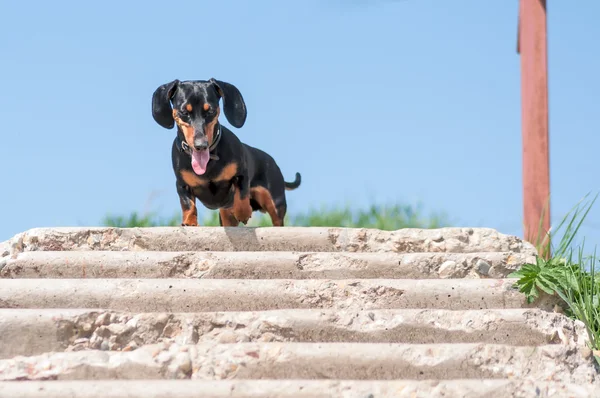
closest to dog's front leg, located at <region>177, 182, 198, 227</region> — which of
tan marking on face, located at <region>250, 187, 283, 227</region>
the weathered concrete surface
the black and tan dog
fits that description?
the black and tan dog

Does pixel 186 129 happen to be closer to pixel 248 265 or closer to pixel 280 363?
pixel 248 265

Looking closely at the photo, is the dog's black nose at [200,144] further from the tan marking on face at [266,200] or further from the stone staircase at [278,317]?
the tan marking on face at [266,200]

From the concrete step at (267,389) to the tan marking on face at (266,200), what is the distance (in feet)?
8.48

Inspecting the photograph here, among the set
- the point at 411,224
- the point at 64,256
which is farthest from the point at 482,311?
the point at 411,224

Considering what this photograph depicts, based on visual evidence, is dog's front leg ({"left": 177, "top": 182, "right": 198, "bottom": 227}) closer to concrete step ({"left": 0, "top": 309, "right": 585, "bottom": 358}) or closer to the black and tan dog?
the black and tan dog

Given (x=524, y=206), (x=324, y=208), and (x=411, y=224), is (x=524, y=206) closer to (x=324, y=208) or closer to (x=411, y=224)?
(x=411, y=224)

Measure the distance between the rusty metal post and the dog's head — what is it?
2.24 metres

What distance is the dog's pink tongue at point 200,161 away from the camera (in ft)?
14.5

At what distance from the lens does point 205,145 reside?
4.20 metres

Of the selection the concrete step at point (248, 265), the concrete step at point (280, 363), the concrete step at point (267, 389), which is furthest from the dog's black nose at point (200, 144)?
the concrete step at point (267, 389)

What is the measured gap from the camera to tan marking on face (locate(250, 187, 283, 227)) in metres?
5.56

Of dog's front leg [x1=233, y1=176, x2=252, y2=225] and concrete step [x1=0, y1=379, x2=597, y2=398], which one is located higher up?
dog's front leg [x1=233, y1=176, x2=252, y2=225]

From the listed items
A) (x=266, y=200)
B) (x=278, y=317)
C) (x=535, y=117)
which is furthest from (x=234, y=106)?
(x=535, y=117)

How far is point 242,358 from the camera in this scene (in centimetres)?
318
